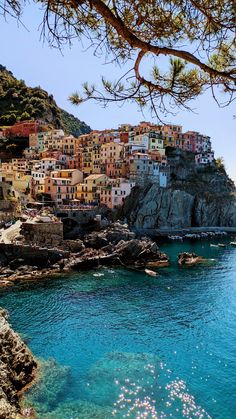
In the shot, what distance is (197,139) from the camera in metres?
84.1

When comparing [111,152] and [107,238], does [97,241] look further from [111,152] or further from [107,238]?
[111,152]

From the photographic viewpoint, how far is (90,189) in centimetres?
6284

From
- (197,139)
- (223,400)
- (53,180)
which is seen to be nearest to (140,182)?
(53,180)

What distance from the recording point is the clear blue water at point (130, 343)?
13977mm

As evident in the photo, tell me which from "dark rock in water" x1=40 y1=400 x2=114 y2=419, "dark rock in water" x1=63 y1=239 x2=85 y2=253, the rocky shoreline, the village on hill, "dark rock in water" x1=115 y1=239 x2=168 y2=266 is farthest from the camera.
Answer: the village on hill

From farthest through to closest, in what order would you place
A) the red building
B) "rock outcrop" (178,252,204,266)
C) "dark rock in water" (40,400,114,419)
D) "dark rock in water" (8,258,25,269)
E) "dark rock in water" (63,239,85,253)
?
the red building → "dark rock in water" (63,239,85,253) → "rock outcrop" (178,252,204,266) → "dark rock in water" (8,258,25,269) → "dark rock in water" (40,400,114,419)

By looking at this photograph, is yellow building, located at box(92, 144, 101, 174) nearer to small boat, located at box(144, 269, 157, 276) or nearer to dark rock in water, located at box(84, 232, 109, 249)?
dark rock in water, located at box(84, 232, 109, 249)

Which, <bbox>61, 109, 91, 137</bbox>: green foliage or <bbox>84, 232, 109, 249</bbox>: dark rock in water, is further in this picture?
<bbox>61, 109, 91, 137</bbox>: green foliage

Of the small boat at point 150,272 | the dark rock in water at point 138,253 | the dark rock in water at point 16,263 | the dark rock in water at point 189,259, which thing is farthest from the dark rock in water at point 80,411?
the dark rock in water at point 189,259

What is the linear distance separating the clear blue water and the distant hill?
78.1 metres

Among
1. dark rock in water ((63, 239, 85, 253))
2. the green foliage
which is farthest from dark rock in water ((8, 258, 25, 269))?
the green foliage

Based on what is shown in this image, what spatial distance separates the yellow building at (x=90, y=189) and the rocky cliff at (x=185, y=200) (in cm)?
580

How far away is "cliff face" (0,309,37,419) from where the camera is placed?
12.5 metres

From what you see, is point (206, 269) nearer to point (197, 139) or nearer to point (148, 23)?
point (148, 23)
